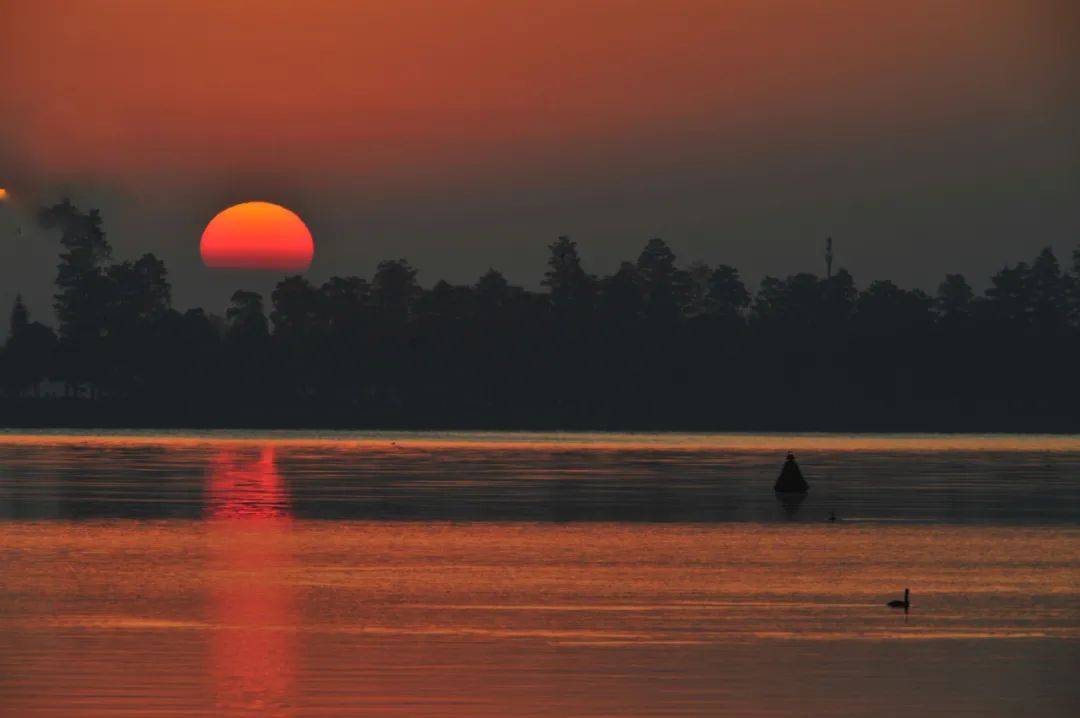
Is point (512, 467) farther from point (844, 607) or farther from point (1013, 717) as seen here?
point (1013, 717)

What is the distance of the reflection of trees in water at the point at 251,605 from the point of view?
25.2 meters

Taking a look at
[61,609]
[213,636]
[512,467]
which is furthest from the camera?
[512,467]

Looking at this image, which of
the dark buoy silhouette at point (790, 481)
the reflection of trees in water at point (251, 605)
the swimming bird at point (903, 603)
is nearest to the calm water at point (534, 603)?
the reflection of trees in water at point (251, 605)

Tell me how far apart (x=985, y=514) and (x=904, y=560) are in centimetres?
1800

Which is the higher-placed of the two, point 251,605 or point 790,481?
point 790,481

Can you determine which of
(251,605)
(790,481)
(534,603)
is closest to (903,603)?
(534,603)

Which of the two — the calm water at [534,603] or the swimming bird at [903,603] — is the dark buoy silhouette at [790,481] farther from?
the swimming bird at [903,603]

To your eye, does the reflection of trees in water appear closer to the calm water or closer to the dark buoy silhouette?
the calm water

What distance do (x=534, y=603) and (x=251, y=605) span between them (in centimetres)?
462

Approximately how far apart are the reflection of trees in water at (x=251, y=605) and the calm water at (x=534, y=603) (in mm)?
87

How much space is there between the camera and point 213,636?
30625mm

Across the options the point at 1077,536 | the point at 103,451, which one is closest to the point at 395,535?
the point at 1077,536

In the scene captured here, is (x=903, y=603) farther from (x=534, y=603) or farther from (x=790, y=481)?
(x=790, y=481)

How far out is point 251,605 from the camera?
35469mm
